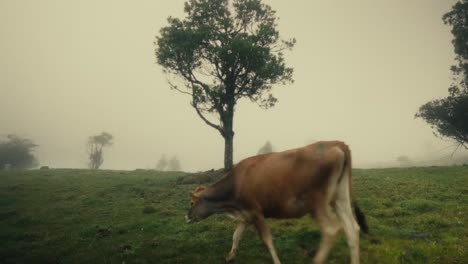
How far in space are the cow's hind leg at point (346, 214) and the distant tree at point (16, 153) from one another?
89.5 metres

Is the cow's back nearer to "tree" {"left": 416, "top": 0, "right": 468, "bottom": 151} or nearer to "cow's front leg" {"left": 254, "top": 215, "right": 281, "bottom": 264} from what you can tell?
"cow's front leg" {"left": 254, "top": 215, "right": 281, "bottom": 264}

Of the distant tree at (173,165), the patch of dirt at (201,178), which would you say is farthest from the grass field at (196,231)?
the distant tree at (173,165)

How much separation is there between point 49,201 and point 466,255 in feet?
81.5

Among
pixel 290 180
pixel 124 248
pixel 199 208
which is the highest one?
pixel 290 180

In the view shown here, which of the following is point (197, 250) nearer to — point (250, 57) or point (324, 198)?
point (324, 198)

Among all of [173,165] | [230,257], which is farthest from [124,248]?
[173,165]

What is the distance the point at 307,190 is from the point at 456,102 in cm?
4180

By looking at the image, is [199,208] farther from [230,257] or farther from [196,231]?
[196,231]

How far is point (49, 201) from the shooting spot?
930 inches

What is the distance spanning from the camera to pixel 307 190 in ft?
28.1

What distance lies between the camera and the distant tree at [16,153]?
78312mm

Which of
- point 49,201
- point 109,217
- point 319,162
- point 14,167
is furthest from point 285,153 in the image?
point 14,167

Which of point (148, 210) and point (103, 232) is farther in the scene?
point (148, 210)

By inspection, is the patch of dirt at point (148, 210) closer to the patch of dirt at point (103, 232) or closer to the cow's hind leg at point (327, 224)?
the patch of dirt at point (103, 232)
